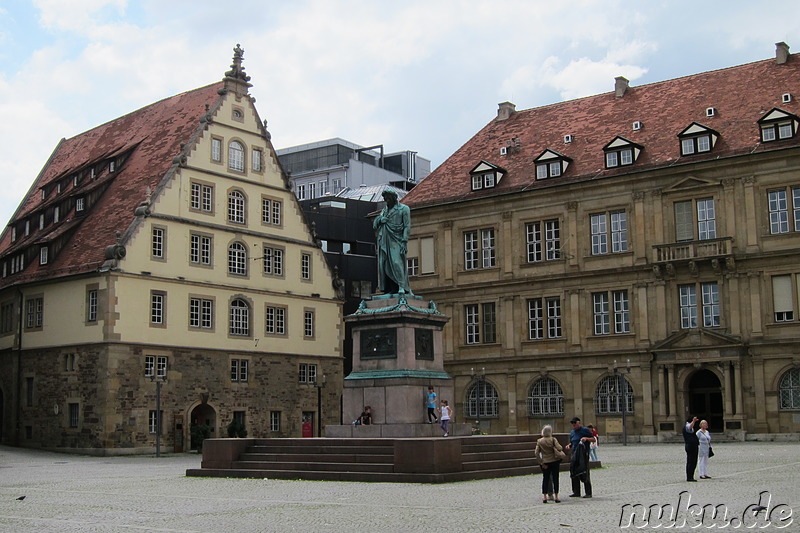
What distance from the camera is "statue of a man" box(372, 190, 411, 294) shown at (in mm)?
29961

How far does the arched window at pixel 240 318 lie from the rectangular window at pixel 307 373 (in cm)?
415

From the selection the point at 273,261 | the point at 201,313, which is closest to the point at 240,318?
the point at 201,313

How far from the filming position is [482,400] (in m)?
59.4

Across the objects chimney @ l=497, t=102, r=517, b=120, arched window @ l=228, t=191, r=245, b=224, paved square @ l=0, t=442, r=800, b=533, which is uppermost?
chimney @ l=497, t=102, r=517, b=120

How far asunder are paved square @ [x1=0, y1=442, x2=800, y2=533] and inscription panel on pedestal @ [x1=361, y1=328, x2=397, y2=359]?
4434 millimetres

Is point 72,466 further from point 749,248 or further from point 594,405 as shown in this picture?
point 749,248

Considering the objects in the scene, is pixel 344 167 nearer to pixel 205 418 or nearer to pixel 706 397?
pixel 205 418

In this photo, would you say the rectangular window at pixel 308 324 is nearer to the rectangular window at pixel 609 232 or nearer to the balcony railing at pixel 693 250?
the rectangular window at pixel 609 232

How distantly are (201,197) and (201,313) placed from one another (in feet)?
18.6

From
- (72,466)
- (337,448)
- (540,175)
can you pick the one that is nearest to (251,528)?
(337,448)

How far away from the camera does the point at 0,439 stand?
55.5m

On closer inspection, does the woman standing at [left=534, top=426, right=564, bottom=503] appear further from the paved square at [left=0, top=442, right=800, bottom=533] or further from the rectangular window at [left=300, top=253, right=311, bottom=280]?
the rectangular window at [left=300, top=253, right=311, bottom=280]

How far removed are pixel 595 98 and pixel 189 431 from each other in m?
28.7

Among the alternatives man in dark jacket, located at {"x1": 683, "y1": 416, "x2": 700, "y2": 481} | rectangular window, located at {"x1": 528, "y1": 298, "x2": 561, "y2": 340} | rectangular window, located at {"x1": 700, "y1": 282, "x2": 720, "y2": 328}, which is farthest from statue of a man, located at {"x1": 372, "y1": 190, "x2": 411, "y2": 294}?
rectangular window, located at {"x1": 528, "y1": 298, "x2": 561, "y2": 340}
